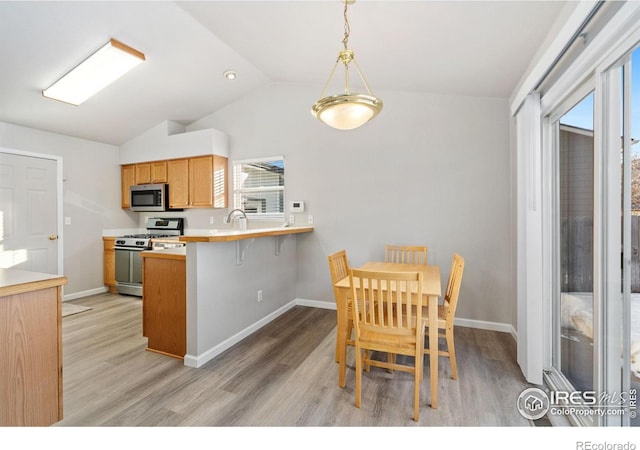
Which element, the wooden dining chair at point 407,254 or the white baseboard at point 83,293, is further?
the white baseboard at point 83,293

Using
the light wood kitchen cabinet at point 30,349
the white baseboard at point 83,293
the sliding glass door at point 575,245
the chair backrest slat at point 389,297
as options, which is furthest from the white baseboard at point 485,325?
the white baseboard at point 83,293

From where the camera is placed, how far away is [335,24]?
2.31 m

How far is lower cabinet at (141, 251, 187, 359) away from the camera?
241 centimetres

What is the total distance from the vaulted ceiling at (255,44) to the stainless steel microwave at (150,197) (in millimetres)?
1164

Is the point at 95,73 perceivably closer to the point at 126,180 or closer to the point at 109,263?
the point at 126,180

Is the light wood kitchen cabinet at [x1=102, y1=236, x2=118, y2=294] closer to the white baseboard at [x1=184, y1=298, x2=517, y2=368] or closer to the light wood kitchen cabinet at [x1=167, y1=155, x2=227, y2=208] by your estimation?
the light wood kitchen cabinet at [x1=167, y1=155, x2=227, y2=208]

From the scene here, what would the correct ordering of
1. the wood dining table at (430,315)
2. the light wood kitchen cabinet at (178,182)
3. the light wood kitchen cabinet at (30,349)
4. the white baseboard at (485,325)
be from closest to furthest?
the light wood kitchen cabinet at (30,349)
the wood dining table at (430,315)
the white baseboard at (485,325)
the light wood kitchen cabinet at (178,182)

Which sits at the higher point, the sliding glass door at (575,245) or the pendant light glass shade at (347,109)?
the pendant light glass shade at (347,109)

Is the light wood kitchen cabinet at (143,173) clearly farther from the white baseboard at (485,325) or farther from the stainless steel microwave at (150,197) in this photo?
the white baseboard at (485,325)

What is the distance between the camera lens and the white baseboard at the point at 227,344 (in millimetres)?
2322

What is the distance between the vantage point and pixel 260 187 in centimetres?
419

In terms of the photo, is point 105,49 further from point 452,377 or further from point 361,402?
point 452,377

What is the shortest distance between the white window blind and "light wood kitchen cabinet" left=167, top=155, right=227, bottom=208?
211mm
